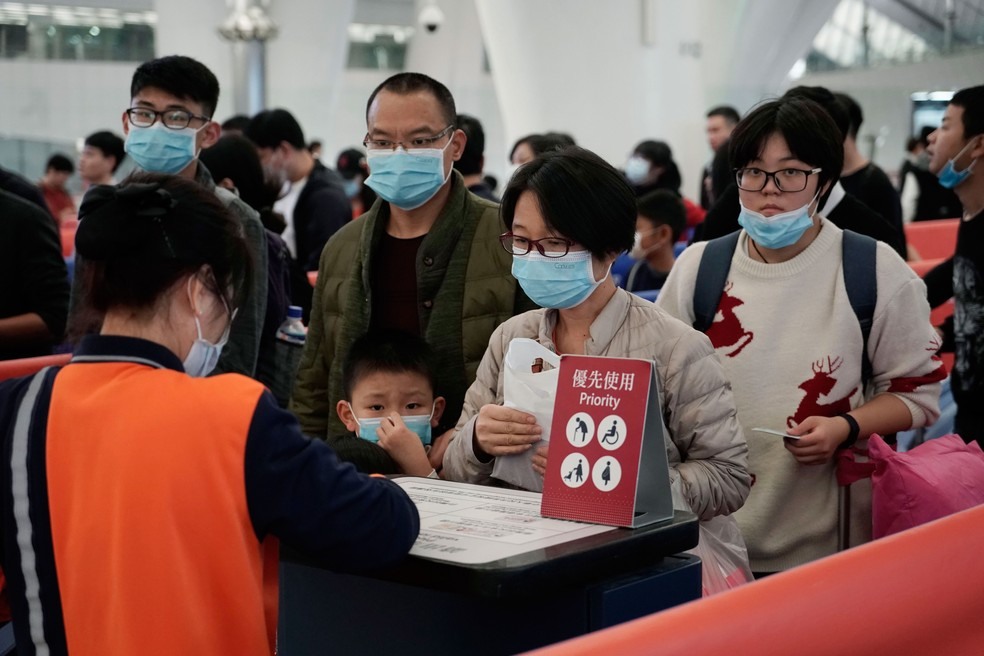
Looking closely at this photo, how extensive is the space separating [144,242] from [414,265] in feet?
5.44

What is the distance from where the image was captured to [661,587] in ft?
7.02

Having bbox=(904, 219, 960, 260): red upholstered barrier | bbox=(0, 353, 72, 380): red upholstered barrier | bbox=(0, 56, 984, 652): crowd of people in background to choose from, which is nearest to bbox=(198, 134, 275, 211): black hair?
bbox=(0, 56, 984, 652): crowd of people in background

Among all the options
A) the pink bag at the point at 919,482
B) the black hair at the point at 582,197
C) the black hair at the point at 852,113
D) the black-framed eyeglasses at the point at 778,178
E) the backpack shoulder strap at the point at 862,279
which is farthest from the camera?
the black hair at the point at 852,113

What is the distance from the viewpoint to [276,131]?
20.8ft

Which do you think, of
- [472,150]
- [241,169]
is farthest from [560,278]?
[472,150]

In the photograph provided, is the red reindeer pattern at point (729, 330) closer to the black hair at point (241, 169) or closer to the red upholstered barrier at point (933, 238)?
the black hair at point (241, 169)

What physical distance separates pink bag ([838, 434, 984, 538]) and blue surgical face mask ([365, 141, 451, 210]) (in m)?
1.40

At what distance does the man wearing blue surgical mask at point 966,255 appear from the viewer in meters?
3.69

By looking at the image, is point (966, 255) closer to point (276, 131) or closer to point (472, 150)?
point (472, 150)

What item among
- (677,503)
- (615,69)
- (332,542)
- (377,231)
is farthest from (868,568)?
(615,69)

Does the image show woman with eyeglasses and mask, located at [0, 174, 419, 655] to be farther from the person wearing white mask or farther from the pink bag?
the person wearing white mask

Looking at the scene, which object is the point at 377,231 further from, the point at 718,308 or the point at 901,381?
the point at 901,381

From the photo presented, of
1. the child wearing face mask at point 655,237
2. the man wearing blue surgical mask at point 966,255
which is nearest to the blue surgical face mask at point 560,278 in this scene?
the man wearing blue surgical mask at point 966,255

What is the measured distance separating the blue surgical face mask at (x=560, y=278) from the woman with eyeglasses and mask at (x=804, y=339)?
56 cm
